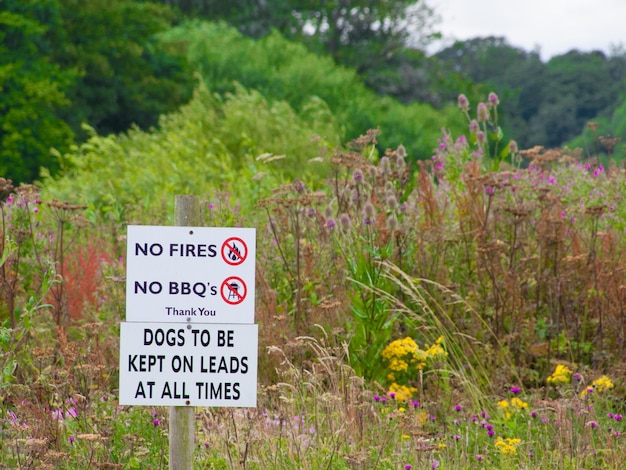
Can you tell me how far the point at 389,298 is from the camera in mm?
5285

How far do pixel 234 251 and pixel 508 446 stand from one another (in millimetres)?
1634

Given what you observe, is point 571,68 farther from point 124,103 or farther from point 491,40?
point 124,103

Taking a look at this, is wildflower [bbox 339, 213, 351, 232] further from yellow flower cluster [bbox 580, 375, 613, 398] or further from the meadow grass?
yellow flower cluster [bbox 580, 375, 613, 398]

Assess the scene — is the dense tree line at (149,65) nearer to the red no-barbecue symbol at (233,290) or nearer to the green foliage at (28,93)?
the green foliage at (28,93)

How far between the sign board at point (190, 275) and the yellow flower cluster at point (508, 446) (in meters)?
1.45

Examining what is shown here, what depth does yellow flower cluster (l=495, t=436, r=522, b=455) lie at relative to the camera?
13.3ft

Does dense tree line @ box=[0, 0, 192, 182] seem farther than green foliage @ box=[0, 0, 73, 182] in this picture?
Yes

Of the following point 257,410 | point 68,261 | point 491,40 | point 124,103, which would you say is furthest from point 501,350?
point 491,40

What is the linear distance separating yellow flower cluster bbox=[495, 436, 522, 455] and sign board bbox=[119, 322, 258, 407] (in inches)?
54.3

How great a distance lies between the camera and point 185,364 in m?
Result: 3.31

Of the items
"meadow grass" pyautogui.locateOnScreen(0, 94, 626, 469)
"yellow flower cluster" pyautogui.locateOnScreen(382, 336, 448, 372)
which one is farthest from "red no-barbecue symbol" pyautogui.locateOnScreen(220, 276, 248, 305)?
"yellow flower cluster" pyautogui.locateOnScreen(382, 336, 448, 372)

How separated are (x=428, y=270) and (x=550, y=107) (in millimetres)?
48673

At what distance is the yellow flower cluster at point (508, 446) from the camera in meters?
4.05

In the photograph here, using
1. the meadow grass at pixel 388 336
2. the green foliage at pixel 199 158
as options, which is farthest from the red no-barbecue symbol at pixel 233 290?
the green foliage at pixel 199 158
